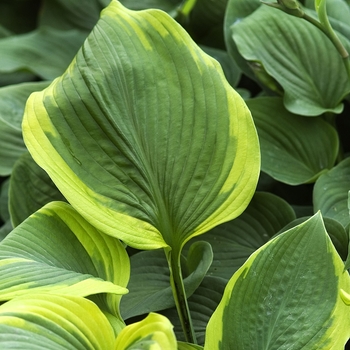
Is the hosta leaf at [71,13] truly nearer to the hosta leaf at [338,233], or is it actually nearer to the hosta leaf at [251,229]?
the hosta leaf at [251,229]

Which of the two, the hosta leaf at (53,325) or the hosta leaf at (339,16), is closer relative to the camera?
the hosta leaf at (53,325)

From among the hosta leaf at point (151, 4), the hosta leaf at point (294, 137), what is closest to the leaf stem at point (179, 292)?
the hosta leaf at point (294, 137)

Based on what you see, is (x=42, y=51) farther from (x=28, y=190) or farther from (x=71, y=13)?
(x=28, y=190)

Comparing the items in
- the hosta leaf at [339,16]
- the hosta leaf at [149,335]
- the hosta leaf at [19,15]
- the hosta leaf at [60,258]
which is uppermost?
the hosta leaf at [339,16]

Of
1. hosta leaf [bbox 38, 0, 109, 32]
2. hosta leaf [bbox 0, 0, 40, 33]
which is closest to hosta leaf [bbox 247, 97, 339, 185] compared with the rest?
hosta leaf [bbox 38, 0, 109, 32]

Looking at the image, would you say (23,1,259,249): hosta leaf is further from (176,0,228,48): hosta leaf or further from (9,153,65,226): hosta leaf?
(176,0,228,48): hosta leaf
